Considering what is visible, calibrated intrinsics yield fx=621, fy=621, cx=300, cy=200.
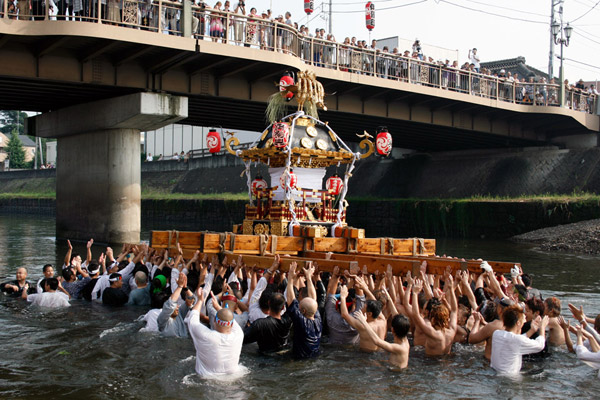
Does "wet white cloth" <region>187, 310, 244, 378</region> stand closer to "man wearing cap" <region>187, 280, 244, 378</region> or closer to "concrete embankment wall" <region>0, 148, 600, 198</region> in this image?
"man wearing cap" <region>187, 280, 244, 378</region>

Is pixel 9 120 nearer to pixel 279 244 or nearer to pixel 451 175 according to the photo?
pixel 451 175

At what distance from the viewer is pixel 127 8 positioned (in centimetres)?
2247

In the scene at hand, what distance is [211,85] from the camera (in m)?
27.0

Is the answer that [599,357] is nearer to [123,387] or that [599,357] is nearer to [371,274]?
[371,274]

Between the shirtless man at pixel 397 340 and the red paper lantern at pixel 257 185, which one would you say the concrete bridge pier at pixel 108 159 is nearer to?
the red paper lantern at pixel 257 185

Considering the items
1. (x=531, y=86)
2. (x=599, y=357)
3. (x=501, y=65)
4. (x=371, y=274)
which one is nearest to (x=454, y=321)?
(x=599, y=357)

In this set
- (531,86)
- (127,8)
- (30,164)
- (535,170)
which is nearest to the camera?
(127,8)

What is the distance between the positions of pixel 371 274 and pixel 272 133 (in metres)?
5.25

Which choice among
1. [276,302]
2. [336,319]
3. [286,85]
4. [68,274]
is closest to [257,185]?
[286,85]

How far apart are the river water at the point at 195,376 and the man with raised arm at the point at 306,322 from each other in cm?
22

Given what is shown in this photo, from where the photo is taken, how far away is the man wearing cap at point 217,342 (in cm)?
775

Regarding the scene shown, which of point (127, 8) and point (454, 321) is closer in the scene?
point (454, 321)

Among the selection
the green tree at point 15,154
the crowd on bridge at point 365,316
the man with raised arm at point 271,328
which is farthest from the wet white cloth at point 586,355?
the green tree at point 15,154

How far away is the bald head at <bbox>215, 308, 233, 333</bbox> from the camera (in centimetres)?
766
